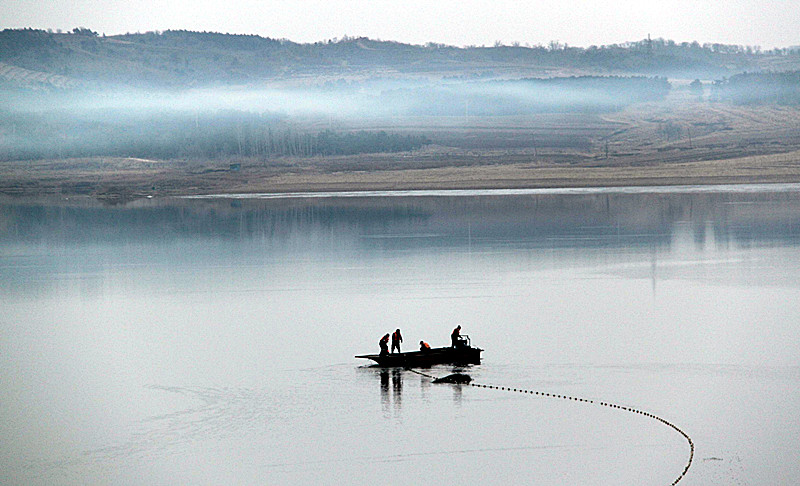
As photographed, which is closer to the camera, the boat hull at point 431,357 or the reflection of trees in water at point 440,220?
the boat hull at point 431,357

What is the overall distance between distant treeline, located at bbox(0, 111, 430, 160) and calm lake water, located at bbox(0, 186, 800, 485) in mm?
94535

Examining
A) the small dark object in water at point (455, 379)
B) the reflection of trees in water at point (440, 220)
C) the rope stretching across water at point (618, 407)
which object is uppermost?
the reflection of trees in water at point (440, 220)

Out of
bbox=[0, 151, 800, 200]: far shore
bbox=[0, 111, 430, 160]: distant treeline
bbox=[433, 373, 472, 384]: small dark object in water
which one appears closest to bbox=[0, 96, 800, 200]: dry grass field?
bbox=[0, 151, 800, 200]: far shore

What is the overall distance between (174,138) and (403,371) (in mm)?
142341

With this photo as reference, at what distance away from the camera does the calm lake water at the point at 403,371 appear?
17.5 meters

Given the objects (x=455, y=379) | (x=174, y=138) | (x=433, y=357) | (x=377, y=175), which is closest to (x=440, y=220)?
(x=433, y=357)

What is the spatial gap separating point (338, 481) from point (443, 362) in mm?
7641

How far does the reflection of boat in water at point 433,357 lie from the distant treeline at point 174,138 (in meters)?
117

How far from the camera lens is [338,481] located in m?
16.6

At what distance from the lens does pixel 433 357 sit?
24.1 meters

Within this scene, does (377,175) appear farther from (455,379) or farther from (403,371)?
(455,379)

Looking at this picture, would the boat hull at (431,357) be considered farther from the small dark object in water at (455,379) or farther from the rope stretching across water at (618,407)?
the small dark object in water at (455,379)

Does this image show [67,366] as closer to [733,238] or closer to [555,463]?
[555,463]

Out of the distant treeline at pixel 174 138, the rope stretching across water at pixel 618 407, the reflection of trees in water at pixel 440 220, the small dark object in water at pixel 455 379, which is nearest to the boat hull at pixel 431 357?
the rope stretching across water at pixel 618 407
